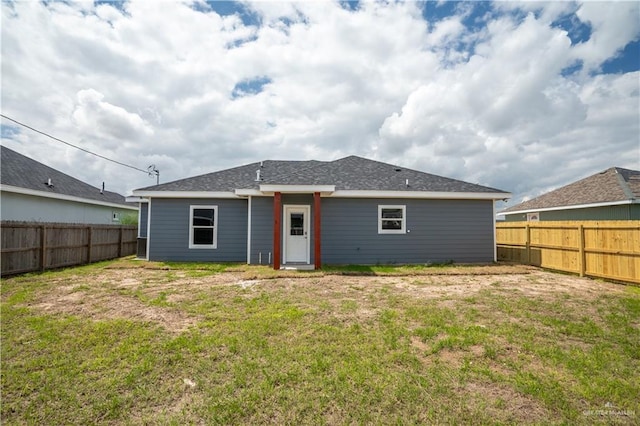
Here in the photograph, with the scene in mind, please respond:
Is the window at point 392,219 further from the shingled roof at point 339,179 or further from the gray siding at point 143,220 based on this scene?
the gray siding at point 143,220

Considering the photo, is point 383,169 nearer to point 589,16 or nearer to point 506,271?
point 506,271

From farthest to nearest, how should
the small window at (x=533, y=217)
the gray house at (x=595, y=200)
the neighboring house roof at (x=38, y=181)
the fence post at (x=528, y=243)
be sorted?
1. the small window at (x=533, y=217)
2. the gray house at (x=595, y=200)
3. the neighboring house roof at (x=38, y=181)
4. the fence post at (x=528, y=243)

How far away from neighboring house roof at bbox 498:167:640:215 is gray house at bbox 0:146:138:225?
2510 cm

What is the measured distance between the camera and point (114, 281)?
799 cm

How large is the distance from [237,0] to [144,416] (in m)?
9.42

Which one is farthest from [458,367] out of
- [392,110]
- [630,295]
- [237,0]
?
[392,110]

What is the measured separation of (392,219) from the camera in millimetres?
11711

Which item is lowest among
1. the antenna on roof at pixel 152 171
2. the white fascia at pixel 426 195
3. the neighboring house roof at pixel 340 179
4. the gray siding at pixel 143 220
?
the gray siding at pixel 143 220

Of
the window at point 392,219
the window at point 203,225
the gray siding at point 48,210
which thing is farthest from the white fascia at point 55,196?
the window at point 392,219

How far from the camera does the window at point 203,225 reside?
11898mm

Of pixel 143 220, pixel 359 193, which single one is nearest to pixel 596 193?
pixel 359 193

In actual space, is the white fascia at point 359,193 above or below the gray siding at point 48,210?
above

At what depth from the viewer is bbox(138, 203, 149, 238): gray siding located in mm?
13297

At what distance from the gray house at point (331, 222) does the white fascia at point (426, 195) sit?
37 mm
